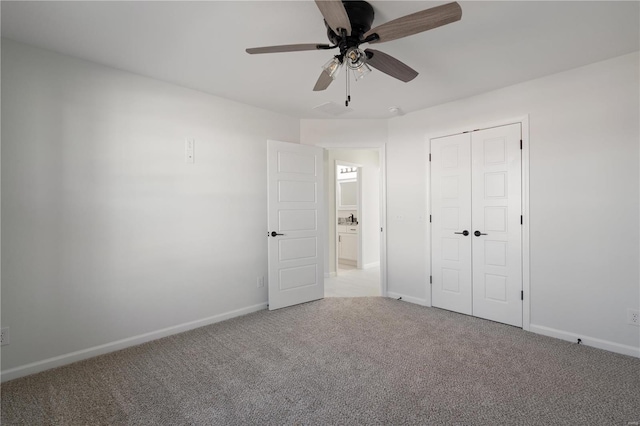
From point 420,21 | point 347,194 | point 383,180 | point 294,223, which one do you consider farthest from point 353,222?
point 420,21

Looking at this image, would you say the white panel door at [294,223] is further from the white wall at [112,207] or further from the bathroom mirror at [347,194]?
the bathroom mirror at [347,194]

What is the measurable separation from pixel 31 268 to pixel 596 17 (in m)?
4.37

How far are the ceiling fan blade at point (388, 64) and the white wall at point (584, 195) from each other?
66.4 inches

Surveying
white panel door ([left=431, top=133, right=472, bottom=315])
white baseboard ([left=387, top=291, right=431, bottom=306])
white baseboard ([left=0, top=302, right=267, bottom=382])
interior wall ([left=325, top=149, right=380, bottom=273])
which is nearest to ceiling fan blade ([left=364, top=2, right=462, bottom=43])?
white panel door ([left=431, top=133, right=472, bottom=315])

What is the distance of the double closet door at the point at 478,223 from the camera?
3.30 meters

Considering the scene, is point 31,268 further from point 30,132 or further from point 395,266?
point 395,266

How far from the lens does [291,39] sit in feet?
7.74

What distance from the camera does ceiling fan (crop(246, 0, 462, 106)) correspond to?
1.57 meters

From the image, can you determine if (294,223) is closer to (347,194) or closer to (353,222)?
(353,222)

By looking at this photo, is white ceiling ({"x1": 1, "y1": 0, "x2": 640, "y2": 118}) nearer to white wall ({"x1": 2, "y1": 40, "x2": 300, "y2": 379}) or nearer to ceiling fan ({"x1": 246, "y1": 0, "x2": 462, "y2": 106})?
ceiling fan ({"x1": 246, "y1": 0, "x2": 462, "y2": 106})

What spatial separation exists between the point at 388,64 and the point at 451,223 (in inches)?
89.3

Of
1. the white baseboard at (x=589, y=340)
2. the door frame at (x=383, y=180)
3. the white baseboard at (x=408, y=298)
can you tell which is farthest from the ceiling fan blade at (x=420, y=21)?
the white baseboard at (x=408, y=298)

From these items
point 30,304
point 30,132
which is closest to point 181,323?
point 30,304

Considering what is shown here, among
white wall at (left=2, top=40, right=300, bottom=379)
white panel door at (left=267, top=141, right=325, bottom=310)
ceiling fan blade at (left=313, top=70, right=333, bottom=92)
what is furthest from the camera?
white panel door at (left=267, top=141, right=325, bottom=310)
